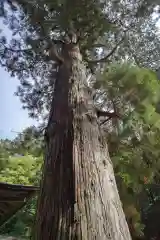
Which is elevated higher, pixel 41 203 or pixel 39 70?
pixel 39 70

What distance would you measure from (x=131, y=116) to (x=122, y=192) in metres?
1.25

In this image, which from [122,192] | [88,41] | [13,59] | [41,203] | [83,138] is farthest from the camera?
[13,59]

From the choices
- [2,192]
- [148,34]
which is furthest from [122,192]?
[148,34]

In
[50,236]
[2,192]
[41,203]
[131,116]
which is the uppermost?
[131,116]

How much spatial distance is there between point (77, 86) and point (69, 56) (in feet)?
3.53

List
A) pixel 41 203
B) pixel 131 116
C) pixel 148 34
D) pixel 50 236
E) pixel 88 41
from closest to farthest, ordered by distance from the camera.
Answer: pixel 50 236 → pixel 41 203 → pixel 131 116 → pixel 88 41 → pixel 148 34

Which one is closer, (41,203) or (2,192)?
(41,203)

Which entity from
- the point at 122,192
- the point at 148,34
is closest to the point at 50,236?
the point at 122,192

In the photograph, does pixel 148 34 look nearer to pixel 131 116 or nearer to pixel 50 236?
pixel 131 116

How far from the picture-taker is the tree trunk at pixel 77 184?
139 cm

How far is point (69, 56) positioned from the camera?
3.83m

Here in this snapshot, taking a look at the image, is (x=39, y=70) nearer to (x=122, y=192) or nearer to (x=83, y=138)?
(x=122, y=192)

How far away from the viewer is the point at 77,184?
163 centimetres

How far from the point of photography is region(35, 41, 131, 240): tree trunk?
1393mm
